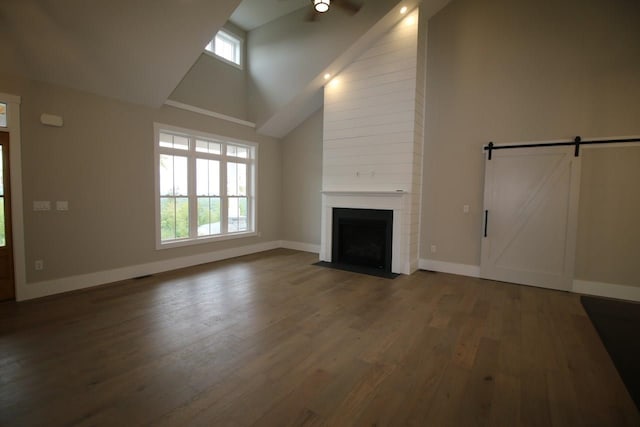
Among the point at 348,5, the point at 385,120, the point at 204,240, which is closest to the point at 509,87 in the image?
the point at 385,120

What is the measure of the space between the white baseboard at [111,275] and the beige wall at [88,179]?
0.08m

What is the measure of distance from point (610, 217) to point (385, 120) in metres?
3.41

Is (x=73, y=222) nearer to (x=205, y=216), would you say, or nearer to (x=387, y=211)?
(x=205, y=216)

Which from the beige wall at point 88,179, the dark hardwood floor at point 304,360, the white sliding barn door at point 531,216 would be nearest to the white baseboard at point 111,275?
the beige wall at point 88,179

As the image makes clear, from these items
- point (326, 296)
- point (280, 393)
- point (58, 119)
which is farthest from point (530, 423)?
point (58, 119)

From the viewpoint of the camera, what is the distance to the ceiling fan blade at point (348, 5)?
13.6 feet

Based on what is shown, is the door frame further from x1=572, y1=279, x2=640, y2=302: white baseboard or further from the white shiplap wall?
x1=572, y1=279, x2=640, y2=302: white baseboard

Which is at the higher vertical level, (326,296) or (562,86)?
(562,86)

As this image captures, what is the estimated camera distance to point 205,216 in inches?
224

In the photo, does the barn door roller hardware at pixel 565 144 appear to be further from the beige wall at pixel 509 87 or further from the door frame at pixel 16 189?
the door frame at pixel 16 189

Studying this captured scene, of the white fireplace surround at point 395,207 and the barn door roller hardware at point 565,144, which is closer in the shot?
the barn door roller hardware at point 565,144

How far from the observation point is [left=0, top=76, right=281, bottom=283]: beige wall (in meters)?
3.59

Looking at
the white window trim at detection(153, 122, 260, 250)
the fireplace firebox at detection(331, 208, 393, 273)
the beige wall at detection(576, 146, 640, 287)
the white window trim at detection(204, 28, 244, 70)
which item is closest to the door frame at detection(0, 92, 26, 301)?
the white window trim at detection(153, 122, 260, 250)

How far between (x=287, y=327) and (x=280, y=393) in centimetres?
97
